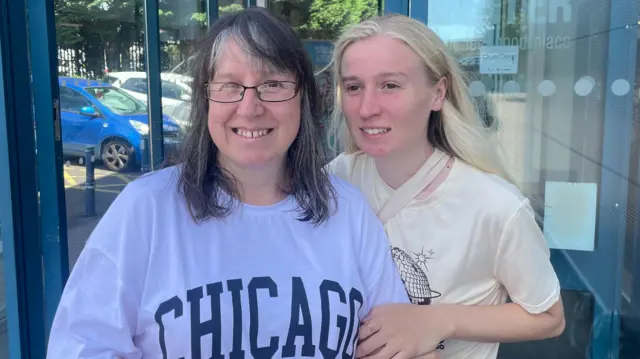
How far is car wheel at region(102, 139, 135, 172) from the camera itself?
3.75 m

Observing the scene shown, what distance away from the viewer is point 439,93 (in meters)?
1.60

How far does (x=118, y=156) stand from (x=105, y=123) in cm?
25

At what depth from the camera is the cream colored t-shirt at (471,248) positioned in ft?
4.64

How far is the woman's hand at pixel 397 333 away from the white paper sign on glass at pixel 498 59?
1664mm

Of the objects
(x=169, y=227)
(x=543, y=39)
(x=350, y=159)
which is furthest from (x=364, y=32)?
(x=543, y=39)

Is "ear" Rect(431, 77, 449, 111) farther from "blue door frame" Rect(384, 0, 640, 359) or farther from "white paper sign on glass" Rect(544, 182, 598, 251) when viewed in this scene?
"white paper sign on glass" Rect(544, 182, 598, 251)

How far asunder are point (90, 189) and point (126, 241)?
2468 millimetres

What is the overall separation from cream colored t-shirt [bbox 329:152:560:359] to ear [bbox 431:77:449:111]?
0.20 metres

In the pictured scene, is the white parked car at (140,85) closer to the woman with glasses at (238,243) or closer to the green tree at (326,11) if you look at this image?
the green tree at (326,11)

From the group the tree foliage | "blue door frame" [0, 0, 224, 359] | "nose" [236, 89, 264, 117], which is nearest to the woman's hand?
"nose" [236, 89, 264, 117]

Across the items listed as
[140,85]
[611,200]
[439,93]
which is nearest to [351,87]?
[439,93]

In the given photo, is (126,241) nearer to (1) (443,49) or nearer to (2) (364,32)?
(2) (364,32)

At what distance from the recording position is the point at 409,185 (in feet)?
4.99

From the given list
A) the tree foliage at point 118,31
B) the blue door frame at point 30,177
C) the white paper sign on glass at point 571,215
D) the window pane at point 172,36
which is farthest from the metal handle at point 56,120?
the white paper sign on glass at point 571,215
